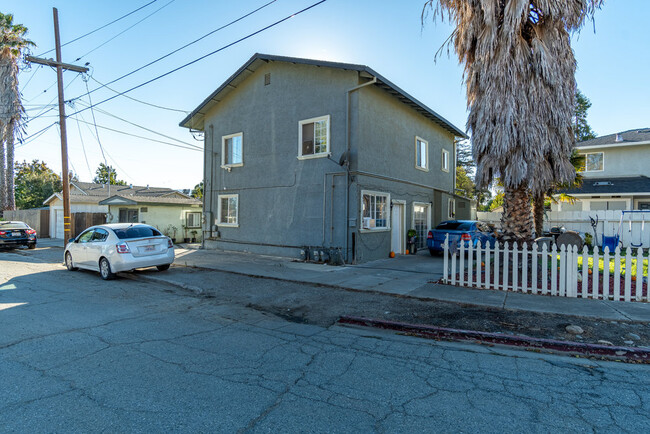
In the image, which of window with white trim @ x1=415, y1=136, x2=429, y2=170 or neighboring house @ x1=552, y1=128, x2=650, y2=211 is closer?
window with white trim @ x1=415, y1=136, x2=429, y2=170

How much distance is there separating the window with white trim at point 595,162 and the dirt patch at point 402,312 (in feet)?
72.6

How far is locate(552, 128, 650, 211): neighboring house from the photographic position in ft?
65.9

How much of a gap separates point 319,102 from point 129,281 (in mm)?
8546

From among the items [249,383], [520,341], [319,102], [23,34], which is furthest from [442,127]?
[23,34]

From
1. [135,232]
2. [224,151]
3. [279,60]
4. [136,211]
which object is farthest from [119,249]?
[136,211]

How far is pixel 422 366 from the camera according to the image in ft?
13.9

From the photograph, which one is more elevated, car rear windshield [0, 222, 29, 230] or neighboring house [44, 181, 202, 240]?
neighboring house [44, 181, 202, 240]

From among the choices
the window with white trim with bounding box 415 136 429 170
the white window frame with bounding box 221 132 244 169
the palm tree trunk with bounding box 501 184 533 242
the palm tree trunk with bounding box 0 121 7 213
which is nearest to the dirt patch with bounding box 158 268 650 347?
the palm tree trunk with bounding box 501 184 533 242

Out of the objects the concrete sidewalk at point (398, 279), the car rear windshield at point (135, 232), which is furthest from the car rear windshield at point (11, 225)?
the car rear windshield at point (135, 232)

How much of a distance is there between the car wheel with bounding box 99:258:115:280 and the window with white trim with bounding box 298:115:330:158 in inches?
282

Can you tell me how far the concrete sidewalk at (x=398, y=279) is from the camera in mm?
6539

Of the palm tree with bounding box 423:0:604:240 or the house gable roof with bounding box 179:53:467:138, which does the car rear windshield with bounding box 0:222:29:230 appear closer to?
the house gable roof with bounding box 179:53:467:138

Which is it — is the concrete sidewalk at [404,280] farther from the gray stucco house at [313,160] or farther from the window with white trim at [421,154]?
the window with white trim at [421,154]

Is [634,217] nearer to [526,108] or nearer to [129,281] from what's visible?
[526,108]
